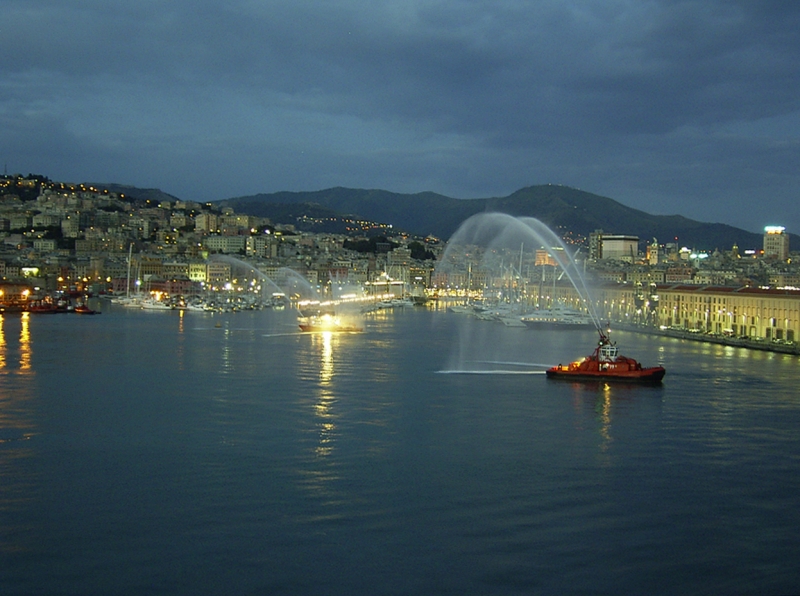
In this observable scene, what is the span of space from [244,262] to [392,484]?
271 feet

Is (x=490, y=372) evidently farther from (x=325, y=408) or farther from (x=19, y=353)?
(x=19, y=353)

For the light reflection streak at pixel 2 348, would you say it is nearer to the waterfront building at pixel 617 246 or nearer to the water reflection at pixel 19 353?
the water reflection at pixel 19 353

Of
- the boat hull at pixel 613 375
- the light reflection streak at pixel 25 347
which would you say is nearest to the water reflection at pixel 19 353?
the light reflection streak at pixel 25 347

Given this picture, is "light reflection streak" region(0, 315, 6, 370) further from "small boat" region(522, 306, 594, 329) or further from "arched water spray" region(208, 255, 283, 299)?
Result: "arched water spray" region(208, 255, 283, 299)

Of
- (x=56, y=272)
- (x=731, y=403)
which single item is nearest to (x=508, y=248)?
(x=56, y=272)

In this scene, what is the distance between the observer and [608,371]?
22094mm

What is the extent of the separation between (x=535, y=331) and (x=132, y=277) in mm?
49474

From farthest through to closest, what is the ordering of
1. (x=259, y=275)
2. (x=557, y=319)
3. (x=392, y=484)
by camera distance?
(x=259, y=275)
(x=557, y=319)
(x=392, y=484)

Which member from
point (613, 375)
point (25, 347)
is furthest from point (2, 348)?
point (613, 375)

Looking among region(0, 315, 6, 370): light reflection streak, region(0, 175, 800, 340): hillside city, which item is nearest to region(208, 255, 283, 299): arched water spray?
region(0, 175, 800, 340): hillside city

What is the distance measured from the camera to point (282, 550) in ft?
29.3

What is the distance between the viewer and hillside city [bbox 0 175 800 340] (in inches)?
2800

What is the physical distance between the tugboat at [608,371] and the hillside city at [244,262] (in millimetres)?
20318

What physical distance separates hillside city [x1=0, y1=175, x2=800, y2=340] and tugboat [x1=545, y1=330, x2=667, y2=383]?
2032 cm
